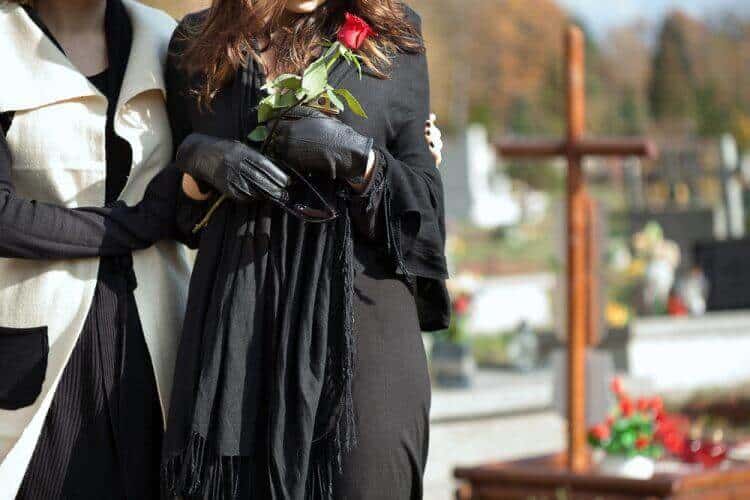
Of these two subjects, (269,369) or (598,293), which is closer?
(269,369)

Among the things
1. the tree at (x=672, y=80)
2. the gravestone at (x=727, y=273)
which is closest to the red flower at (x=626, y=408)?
Result: the gravestone at (x=727, y=273)

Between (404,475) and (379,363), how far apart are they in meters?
0.23

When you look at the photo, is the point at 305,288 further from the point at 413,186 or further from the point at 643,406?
the point at 643,406

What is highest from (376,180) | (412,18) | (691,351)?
(412,18)

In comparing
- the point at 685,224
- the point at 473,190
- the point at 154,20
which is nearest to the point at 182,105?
the point at 154,20

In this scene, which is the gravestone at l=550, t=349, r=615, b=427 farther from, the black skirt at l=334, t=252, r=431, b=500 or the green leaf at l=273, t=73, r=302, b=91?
the green leaf at l=273, t=73, r=302, b=91

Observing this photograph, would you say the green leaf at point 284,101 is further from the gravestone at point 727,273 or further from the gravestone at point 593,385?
the gravestone at point 727,273

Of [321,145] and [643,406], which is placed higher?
[321,145]

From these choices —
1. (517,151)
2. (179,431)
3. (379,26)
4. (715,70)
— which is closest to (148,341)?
(179,431)

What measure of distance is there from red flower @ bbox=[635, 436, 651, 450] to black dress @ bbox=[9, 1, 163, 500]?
11.6ft

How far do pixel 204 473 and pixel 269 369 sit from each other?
0.23 m

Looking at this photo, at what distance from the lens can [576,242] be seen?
593 cm

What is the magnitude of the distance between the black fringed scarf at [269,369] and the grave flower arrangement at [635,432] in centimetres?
354

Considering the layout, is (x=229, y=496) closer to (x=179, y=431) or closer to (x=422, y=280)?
(x=179, y=431)
